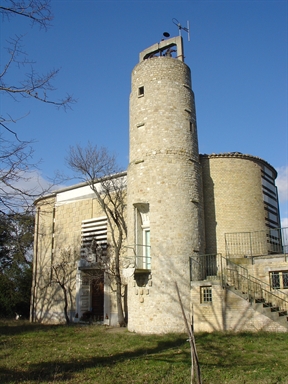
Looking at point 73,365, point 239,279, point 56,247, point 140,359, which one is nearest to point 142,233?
point 239,279

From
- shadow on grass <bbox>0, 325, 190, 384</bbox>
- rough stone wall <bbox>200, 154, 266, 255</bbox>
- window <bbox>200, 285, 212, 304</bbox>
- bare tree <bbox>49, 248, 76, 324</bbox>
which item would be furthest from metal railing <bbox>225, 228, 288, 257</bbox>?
bare tree <bbox>49, 248, 76, 324</bbox>

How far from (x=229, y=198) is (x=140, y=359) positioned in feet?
32.0

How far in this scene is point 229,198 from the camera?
17.9 m

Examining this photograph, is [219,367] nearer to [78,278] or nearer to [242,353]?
[242,353]

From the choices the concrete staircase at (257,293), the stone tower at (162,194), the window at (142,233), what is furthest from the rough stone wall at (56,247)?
the concrete staircase at (257,293)

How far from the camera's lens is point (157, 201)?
15.9 metres

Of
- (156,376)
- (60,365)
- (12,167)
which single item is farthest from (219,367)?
(12,167)

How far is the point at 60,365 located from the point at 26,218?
4.29m

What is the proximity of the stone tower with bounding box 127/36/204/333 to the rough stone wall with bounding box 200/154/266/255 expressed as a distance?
1154mm

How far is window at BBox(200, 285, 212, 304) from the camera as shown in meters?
14.7

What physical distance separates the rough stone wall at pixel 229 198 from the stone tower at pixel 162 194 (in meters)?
1.15

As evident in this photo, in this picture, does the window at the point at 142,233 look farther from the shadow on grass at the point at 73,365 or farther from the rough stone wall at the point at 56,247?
the rough stone wall at the point at 56,247

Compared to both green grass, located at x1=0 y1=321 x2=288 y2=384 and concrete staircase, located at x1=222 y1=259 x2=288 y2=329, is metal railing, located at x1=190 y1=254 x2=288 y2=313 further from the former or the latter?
green grass, located at x1=0 y1=321 x2=288 y2=384

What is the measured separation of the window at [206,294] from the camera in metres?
14.7
